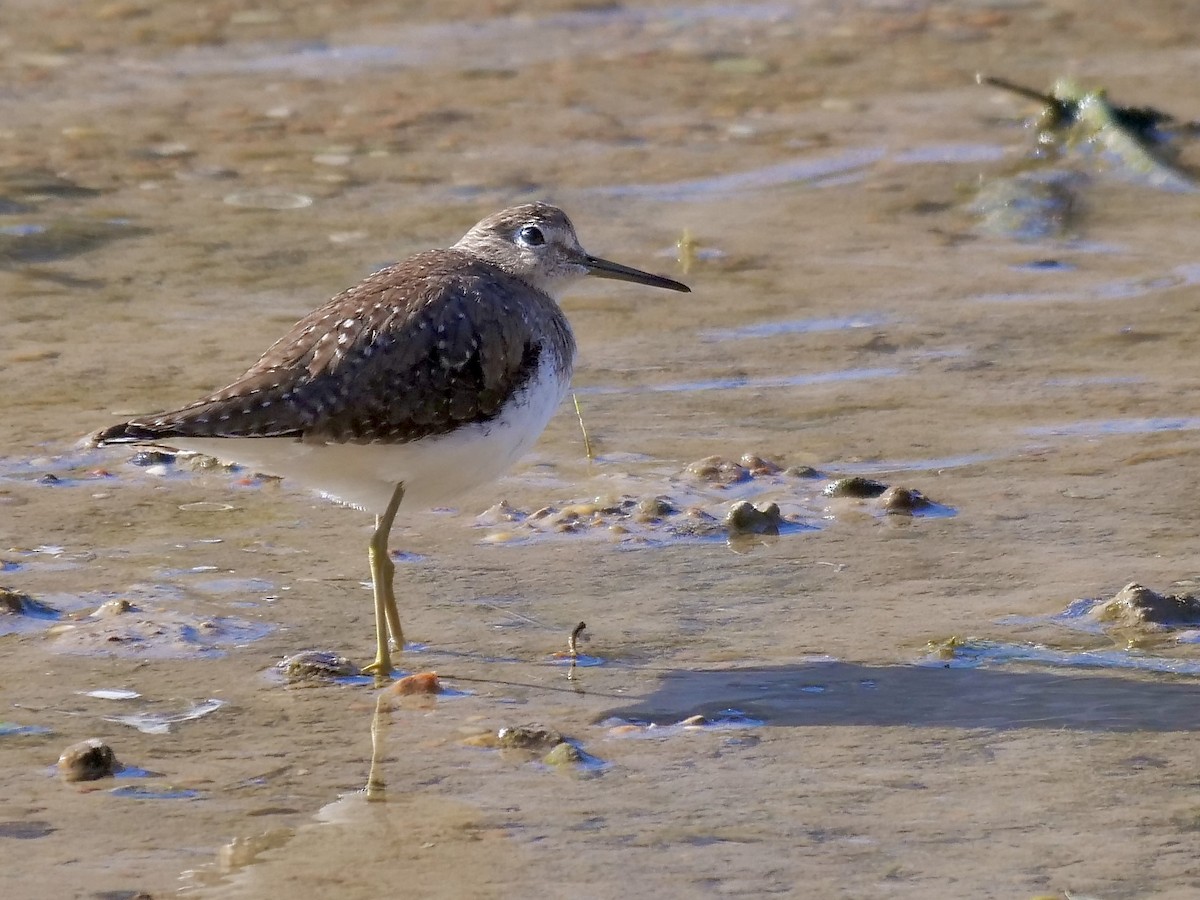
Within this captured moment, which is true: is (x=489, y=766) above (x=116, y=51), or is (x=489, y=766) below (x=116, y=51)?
below

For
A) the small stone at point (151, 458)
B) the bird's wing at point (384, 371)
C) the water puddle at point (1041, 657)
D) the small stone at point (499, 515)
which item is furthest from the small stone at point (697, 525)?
the small stone at point (151, 458)

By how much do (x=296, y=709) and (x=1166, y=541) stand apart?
306 centimetres

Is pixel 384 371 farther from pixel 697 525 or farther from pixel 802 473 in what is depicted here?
pixel 802 473

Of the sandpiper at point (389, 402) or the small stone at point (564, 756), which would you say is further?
the sandpiper at point (389, 402)

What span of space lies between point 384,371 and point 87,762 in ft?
5.30

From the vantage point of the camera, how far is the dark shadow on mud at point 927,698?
530 centimetres

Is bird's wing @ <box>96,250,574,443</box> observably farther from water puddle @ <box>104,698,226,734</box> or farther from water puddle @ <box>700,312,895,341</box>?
water puddle @ <box>700,312,895,341</box>

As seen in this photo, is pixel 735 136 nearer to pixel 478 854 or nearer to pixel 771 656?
pixel 771 656

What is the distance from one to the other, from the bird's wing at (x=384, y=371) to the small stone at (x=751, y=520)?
94 centimetres

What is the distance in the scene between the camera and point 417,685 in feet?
18.3

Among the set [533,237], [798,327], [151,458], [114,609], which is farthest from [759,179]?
[114,609]

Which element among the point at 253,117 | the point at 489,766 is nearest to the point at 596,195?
the point at 253,117

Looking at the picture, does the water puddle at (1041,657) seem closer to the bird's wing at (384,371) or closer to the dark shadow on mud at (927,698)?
the dark shadow on mud at (927,698)

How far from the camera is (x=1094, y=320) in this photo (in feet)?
29.0
